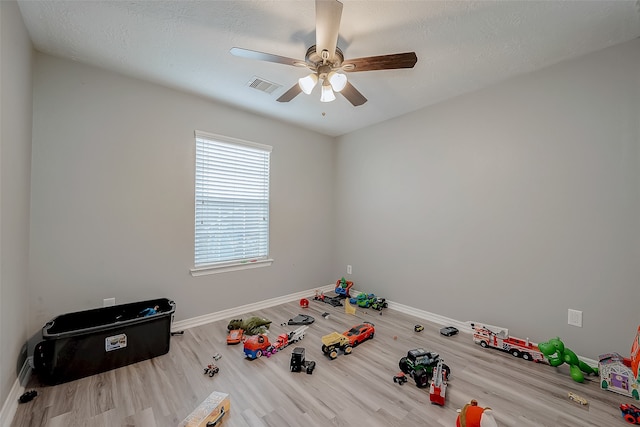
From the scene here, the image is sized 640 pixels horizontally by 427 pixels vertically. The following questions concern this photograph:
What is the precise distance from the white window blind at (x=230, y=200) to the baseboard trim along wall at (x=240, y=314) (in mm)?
621

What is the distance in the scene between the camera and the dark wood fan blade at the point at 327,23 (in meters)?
1.39

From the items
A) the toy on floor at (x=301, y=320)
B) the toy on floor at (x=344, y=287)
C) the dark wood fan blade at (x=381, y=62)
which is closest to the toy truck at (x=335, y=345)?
the toy on floor at (x=301, y=320)

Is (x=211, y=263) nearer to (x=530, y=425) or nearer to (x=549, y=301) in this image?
(x=530, y=425)

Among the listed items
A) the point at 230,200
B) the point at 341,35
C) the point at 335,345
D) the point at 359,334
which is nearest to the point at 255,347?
the point at 335,345

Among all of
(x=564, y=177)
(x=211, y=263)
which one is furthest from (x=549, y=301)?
(x=211, y=263)

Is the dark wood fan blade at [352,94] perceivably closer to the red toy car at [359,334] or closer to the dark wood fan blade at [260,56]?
the dark wood fan blade at [260,56]

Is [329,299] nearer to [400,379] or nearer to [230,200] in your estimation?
[400,379]

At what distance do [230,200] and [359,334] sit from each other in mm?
2181

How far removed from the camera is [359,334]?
2590 mm

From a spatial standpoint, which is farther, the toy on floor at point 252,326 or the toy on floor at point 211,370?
the toy on floor at point 252,326

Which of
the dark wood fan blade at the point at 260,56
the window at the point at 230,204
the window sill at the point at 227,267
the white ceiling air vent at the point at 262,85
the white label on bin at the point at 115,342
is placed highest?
the white ceiling air vent at the point at 262,85

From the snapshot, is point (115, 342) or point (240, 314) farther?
point (240, 314)

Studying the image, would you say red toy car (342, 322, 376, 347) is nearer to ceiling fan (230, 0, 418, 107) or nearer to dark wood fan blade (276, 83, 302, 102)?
ceiling fan (230, 0, 418, 107)

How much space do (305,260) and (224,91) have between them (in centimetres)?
255
